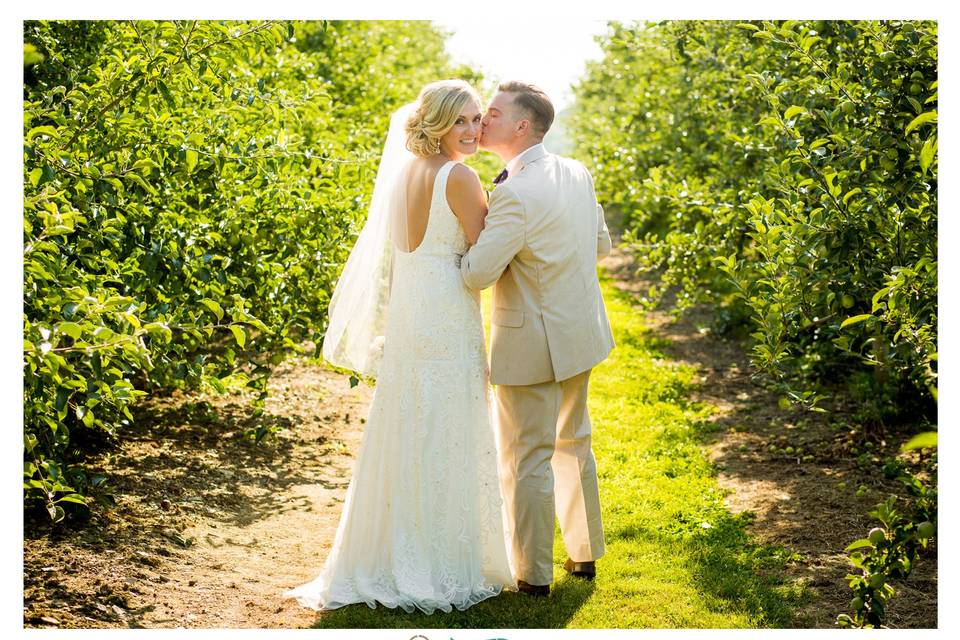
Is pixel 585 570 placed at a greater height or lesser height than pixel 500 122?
lesser

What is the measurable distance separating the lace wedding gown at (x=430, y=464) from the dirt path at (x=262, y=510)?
40 centimetres

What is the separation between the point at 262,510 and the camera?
5520mm

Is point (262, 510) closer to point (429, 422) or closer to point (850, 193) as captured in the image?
point (429, 422)

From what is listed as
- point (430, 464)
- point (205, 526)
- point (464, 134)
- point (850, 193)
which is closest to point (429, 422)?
point (430, 464)

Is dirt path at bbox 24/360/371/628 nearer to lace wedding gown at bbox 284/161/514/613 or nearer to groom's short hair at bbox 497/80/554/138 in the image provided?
lace wedding gown at bbox 284/161/514/613

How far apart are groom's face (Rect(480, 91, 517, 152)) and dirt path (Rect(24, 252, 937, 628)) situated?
2214 mm

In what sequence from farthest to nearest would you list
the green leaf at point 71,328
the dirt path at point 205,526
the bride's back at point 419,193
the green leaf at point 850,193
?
the bride's back at point 419,193, the dirt path at point 205,526, the green leaf at point 850,193, the green leaf at point 71,328

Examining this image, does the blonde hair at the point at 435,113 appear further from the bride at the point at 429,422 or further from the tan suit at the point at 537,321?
the tan suit at the point at 537,321

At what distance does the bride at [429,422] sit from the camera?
421 centimetres

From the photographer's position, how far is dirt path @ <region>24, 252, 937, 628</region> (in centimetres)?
418

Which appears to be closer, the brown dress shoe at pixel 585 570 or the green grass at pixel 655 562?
A: the green grass at pixel 655 562

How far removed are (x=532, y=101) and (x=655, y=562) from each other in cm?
230

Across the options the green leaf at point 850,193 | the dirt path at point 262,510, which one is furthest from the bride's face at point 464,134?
the dirt path at point 262,510

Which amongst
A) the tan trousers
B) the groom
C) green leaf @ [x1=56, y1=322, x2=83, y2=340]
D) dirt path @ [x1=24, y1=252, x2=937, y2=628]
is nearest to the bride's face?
the groom
